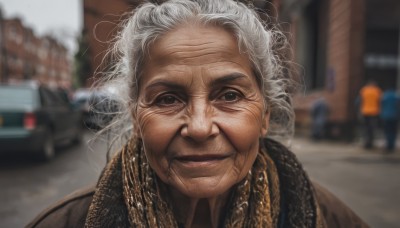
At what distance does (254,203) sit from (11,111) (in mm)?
6073

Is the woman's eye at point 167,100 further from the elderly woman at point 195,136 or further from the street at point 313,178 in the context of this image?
the street at point 313,178

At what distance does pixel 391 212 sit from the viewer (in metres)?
4.15

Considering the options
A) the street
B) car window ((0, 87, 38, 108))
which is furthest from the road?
car window ((0, 87, 38, 108))

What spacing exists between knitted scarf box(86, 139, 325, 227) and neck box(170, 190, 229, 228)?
0.11 ft

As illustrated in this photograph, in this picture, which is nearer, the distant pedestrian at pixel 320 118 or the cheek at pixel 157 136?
the cheek at pixel 157 136

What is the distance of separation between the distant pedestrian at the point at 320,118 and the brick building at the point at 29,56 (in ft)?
88.3

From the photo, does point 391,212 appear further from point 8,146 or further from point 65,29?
point 65,29

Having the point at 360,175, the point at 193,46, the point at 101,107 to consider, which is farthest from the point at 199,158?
the point at 360,175

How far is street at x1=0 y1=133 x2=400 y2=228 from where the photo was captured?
4.11 m

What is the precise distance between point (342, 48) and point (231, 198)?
378 inches

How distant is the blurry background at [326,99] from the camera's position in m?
2.75

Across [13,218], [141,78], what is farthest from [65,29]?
[141,78]

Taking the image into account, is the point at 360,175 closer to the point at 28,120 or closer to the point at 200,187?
the point at 200,187

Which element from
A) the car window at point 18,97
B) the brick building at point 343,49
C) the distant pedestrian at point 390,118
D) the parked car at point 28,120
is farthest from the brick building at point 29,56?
the distant pedestrian at point 390,118
